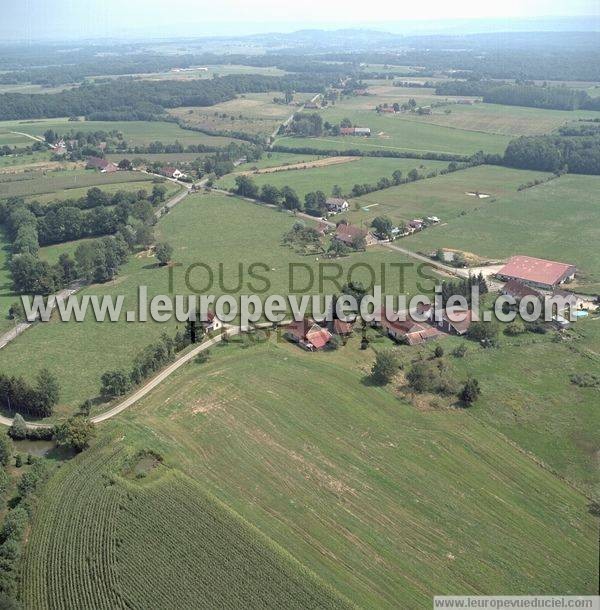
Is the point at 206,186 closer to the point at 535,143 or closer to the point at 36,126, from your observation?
the point at 535,143

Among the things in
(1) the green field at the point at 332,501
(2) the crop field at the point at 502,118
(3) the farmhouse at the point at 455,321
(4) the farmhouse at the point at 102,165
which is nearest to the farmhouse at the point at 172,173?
(4) the farmhouse at the point at 102,165

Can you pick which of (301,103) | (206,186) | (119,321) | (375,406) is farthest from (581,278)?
(301,103)

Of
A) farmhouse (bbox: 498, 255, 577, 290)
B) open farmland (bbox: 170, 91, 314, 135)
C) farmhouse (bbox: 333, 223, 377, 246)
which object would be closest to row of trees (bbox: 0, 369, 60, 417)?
farmhouse (bbox: 333, 223, 377, 246)

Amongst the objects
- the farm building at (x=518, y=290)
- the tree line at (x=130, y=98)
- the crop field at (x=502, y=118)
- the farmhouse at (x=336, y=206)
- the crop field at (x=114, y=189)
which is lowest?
the farm building at (x=518, y=290)

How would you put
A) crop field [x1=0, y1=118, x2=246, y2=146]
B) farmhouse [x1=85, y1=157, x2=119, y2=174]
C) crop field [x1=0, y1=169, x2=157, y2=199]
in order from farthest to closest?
crop field [x1=0, y1=118, x2=246, y2=146], farmhouse [x1=85, y1=157, x2=119, y2=174], crop field [x1=0, y1=169, x2=157, y2=199]

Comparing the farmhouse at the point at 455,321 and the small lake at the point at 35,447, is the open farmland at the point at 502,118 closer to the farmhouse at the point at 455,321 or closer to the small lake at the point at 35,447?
the farmhouse at the point at 455,321

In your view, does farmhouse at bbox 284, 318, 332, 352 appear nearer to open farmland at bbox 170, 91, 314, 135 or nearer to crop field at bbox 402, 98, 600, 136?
open farmland at bbox 170, 91, 314, 135
